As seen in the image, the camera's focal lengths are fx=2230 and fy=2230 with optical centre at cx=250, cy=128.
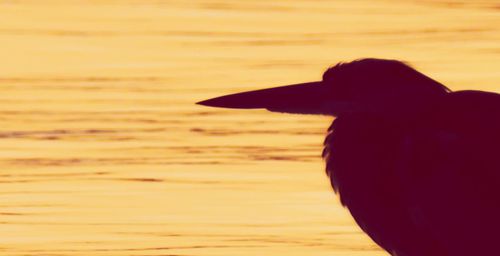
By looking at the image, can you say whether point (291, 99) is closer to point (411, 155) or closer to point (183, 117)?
point (411, 155)

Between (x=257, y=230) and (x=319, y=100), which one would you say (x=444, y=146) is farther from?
(x=257, y=230)

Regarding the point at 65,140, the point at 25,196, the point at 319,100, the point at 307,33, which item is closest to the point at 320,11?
the point at 307,33

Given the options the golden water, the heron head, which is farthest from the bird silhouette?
the golden water

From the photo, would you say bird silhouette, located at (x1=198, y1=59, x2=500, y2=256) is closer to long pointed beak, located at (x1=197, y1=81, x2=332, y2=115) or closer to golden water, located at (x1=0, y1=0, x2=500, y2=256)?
long pointed beak, located at (x1=197, y1=81, x2=332, y2=115)

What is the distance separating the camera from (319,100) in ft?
33.5

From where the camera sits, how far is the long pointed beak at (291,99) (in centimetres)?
1021

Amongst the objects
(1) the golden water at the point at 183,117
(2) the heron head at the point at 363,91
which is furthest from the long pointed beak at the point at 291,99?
(1) the golden water at the point at 183,117

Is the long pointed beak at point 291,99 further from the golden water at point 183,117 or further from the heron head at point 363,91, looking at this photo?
the golden water at point 183,117

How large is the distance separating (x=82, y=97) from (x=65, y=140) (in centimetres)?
107

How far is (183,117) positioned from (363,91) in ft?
12.3

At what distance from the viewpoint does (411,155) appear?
31.6ft

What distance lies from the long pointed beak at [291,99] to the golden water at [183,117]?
782 mm

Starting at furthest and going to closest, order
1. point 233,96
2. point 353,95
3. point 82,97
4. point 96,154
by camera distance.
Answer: point 82,97, point 96,154, point 233,96, point 353,95

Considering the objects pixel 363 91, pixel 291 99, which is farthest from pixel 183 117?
pixel 363 91
